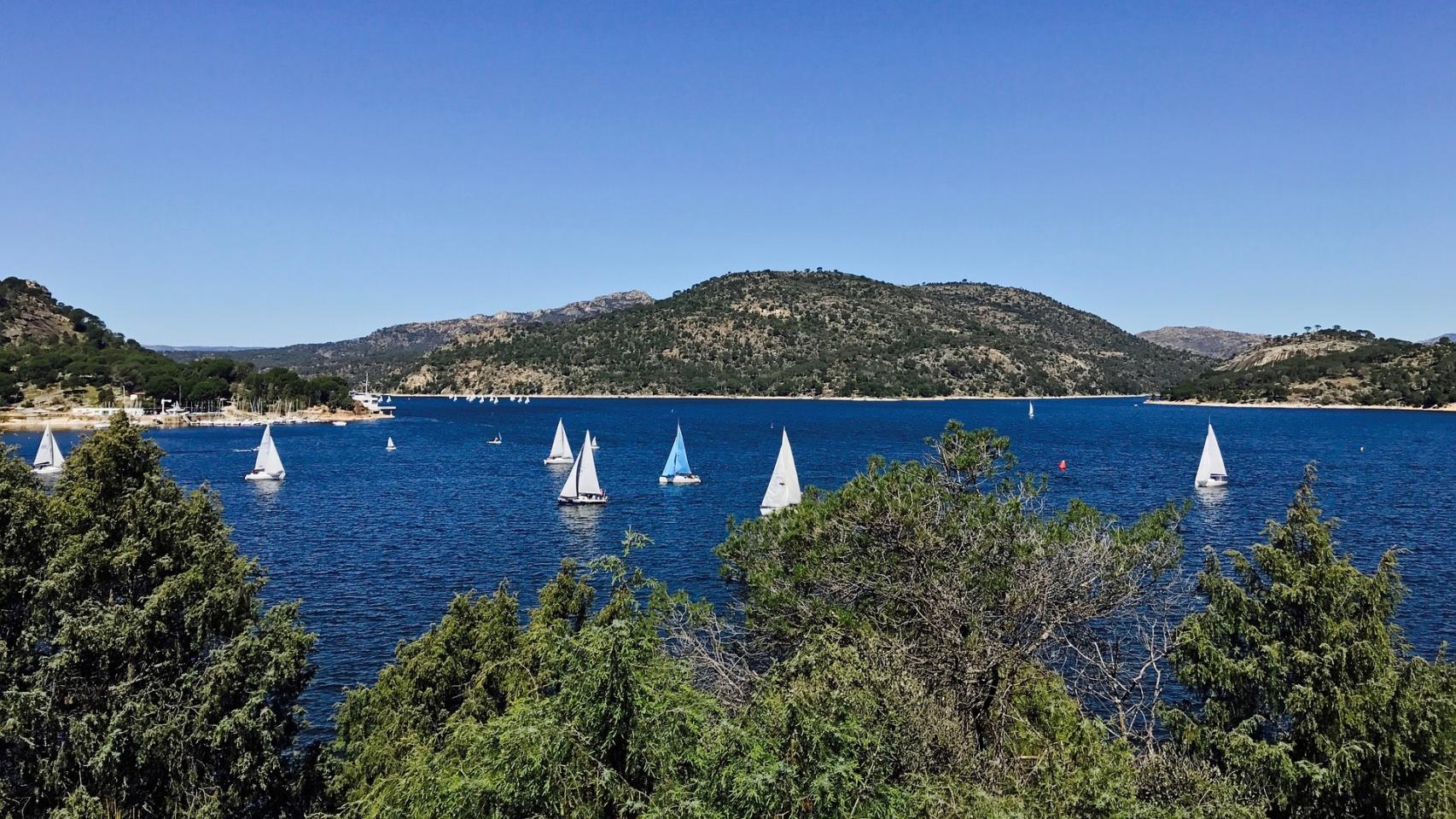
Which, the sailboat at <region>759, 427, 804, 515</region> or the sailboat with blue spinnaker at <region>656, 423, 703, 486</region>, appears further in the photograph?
the sailboat with blue spinnaker at <region>656, 423, 703, 486</region>

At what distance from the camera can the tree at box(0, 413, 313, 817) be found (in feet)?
44.5

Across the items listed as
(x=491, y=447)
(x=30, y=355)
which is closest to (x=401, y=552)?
(x=491, y=447)

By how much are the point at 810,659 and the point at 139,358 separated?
18623 centimetres

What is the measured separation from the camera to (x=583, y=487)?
6594 cm

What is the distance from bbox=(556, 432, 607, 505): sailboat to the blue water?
142cm

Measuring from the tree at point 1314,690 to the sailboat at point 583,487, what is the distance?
52604 millimetres

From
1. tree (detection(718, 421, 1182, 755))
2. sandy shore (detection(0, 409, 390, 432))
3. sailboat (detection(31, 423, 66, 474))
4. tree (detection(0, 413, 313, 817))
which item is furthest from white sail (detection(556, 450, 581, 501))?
sandy shore (detection(0, 409, 390, 432))

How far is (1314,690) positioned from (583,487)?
55.5 meters

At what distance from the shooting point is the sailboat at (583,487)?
65.5m

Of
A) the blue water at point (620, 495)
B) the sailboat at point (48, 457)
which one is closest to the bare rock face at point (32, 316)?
the blue water at point (620, 495)

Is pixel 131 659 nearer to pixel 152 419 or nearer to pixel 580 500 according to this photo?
pixel 580 500

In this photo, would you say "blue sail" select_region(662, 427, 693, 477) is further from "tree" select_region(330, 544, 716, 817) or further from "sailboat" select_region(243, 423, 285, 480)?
"tree" select_region(330, 544, 716, 817)

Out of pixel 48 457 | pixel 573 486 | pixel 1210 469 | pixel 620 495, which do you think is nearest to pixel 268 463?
pixel 48 457

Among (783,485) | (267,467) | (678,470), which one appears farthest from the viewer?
(267,467)
